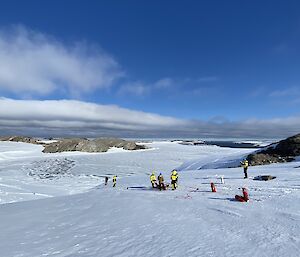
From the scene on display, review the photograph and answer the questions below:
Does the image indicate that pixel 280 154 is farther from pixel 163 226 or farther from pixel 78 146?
pixel 78 146

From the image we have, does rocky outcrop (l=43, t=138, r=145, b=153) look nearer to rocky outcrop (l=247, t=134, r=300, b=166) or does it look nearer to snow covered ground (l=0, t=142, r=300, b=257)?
rocky outcrop (l=247, t=134, r=300, b=166)

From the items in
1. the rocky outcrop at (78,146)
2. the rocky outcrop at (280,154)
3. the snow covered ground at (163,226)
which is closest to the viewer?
the snow covered ground at (163,226)

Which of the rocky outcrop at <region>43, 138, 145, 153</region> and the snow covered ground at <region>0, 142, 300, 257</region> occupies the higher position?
the rocky outcrop at <region>43, 138, 145, 153</region>

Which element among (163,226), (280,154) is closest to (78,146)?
(280,154)

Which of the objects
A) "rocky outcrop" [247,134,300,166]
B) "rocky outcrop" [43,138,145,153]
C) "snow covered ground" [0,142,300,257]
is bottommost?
"snow covered ground" [0,142,300,257]

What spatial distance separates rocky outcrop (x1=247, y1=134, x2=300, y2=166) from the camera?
31.8 meters

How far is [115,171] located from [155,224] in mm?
26797

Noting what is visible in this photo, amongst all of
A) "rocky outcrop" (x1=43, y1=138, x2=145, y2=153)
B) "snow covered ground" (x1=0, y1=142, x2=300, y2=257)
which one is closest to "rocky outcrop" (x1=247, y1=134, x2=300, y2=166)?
"snow covered ground" (x1=0, y1=142, x2=300, y2=257)

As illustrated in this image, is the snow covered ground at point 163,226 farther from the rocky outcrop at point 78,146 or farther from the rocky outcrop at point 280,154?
the rocky outcrop at point 78,146

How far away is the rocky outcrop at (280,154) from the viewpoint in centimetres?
3180

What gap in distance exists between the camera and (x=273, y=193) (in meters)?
14.0

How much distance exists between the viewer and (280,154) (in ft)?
109

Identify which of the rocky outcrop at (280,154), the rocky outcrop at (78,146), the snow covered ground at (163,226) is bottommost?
the snow covered ground at (163,226)

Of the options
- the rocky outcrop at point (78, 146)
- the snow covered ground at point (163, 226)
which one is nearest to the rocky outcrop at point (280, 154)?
the snow covered ground at point (163, 226)
